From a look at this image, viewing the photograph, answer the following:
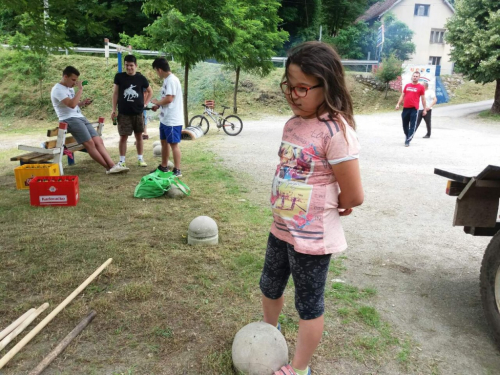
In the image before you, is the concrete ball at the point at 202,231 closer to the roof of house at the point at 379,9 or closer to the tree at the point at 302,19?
the tree at the point at 302,19

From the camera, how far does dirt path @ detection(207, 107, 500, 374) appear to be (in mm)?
2826

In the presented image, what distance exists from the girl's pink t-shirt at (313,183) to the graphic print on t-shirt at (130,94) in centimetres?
587

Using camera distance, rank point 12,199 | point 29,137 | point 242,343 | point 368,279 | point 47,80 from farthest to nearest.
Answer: point 47,80 < point 29,137 < point 12,199 < point 368,279 < point 242,343

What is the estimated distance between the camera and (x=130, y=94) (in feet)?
24.2

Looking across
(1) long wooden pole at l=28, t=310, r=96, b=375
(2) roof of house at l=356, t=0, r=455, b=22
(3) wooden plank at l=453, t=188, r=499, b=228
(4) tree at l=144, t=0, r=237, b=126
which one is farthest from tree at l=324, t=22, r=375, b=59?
(1) long wooden pole at l=28, t=310, r=96, b=375

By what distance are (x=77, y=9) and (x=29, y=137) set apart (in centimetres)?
1094

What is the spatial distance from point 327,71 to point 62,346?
2207 mm

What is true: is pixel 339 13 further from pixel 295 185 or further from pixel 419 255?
pixel 295 185

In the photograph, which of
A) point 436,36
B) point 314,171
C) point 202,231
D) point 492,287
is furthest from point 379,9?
point 314,171

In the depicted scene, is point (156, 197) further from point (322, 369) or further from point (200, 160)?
point (322, 369)

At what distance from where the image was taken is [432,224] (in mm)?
5262

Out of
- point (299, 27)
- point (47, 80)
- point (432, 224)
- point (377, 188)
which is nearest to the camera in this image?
point (432, 224)

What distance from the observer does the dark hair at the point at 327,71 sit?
1948mm

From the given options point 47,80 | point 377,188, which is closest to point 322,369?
point 377,188
